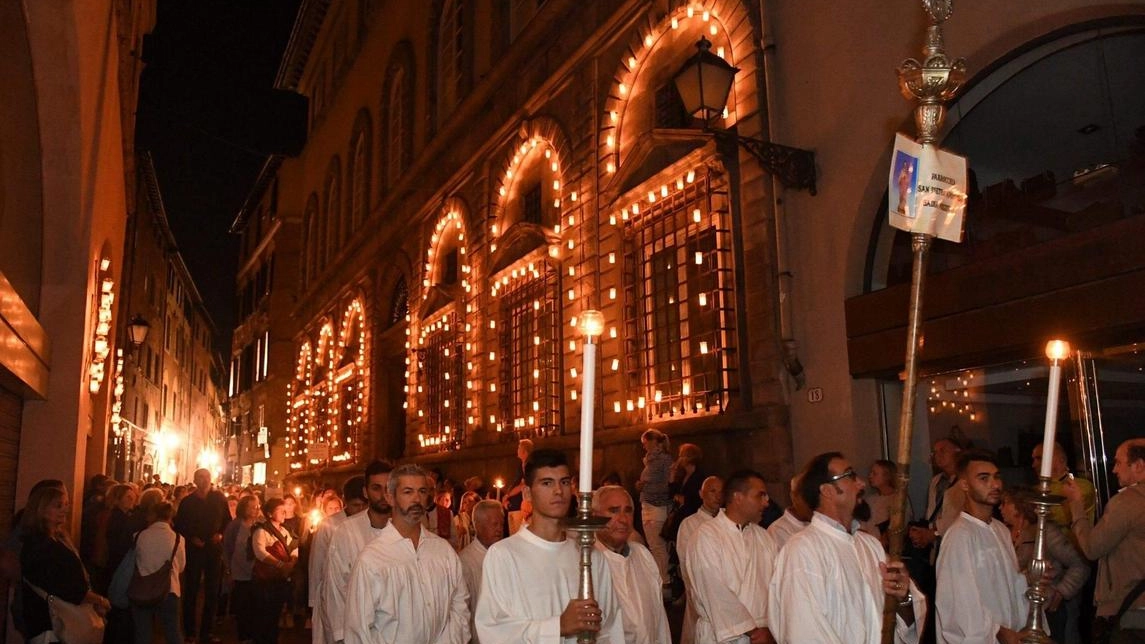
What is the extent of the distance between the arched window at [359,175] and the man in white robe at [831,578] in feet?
81.4

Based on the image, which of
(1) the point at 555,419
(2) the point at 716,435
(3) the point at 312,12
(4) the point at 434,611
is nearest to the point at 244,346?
(3) the point at 312,12

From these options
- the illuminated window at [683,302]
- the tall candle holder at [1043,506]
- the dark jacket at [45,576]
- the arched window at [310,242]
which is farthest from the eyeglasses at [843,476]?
the arched window at [310,242]

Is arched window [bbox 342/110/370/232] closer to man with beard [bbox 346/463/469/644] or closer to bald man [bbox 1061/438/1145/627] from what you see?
man with beard [bbox 346/463/469/644]

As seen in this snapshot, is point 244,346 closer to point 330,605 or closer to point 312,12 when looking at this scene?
point 312,12

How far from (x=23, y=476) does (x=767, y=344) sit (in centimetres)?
851

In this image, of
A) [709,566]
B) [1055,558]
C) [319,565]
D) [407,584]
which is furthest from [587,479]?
[319,565]

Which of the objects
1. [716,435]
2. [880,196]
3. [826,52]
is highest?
[826,52]

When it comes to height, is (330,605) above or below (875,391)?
below

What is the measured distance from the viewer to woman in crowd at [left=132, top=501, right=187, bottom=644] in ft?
29.5

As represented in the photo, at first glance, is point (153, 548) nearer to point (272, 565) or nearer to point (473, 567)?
point (272, 565)

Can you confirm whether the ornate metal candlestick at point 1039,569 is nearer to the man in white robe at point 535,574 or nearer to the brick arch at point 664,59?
the man in white robe at point 535,574

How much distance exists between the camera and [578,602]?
3766 millimetres

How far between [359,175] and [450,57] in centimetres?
919

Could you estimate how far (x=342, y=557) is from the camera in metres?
7.34
